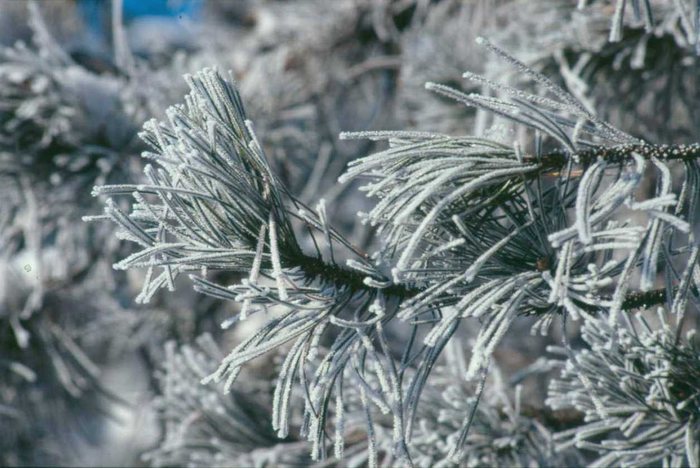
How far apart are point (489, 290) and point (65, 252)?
1127 millimetres

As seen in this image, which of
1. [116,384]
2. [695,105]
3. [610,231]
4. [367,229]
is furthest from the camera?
[116,384]

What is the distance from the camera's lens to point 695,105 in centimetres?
113

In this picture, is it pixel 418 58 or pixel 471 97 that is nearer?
pixel 471 97

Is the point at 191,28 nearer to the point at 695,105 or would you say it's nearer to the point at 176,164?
the point at 695,105

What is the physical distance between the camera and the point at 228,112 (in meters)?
0.55

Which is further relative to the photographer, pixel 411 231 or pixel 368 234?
pixel 368 234

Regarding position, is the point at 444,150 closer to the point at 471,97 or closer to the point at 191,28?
the point at 471,97

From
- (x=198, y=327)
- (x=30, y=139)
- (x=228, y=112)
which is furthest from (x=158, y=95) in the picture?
(x=228, y=112)

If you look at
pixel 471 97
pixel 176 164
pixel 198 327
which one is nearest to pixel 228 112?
pixel 176 164

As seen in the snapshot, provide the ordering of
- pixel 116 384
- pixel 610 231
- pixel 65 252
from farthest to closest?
1. pixel 116 384
2. pixel 65 252
3. pixel 610 231

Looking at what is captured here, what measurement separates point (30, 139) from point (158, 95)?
226 millimetres

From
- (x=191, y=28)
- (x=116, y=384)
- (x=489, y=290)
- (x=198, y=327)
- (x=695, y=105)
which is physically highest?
(x=191, y=28)

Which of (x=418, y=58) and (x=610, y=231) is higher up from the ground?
(x=418, y=58)

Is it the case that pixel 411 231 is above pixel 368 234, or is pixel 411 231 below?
above
